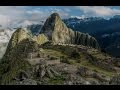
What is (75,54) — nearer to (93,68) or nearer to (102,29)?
(93,68)

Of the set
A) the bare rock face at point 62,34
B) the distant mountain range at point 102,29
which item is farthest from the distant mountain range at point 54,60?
the distant mountain range at point 102,29

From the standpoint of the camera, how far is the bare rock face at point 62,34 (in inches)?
739

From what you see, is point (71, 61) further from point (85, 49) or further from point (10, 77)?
point (10, 77)

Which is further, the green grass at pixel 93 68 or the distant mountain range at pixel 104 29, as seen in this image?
the distant mountain range at pixel 104 29

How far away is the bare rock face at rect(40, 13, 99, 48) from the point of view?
61.6 ft

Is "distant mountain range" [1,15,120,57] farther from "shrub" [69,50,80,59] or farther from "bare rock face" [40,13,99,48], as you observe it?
"shrub" [69,50,80,59]

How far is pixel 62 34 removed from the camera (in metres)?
20.6

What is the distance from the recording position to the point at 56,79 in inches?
695

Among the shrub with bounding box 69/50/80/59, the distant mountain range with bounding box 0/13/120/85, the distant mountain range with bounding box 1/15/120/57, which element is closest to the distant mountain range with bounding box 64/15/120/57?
the distant mountain range with bounding box 1/15/120/57

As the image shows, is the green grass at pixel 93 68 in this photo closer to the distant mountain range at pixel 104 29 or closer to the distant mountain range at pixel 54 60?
the distant mountain range at pixel 54 60

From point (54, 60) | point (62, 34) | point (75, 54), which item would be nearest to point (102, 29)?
point (75, 54)
